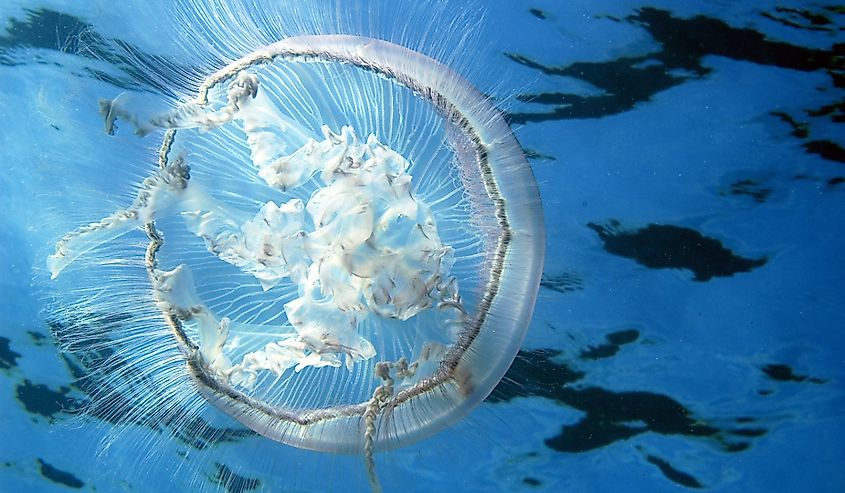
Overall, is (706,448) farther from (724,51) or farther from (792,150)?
(724,51)

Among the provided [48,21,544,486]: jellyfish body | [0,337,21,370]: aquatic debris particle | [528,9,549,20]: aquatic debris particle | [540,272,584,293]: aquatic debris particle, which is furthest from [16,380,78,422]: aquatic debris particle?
[528,9,549,20]: aquatic debris particle

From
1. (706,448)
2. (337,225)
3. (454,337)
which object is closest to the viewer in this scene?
(337,225)

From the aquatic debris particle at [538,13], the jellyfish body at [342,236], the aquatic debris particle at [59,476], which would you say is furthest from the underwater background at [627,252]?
the aquatic debris particle at [59,476]

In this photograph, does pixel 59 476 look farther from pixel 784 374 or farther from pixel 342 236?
pixel 784 374

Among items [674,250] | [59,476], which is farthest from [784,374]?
[59,476]

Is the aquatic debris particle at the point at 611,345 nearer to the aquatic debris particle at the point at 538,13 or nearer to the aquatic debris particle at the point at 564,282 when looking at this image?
the aquatic debris particle at the point at 564,282

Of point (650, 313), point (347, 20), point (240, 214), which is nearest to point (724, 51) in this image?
point (650, 313)
